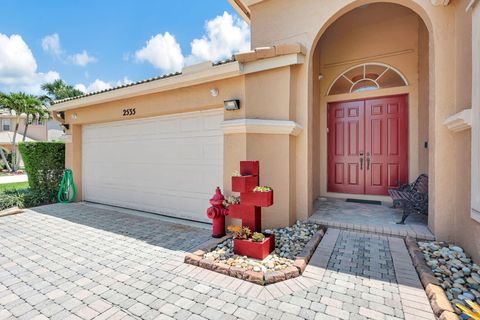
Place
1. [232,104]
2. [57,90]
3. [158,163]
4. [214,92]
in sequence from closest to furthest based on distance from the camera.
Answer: [232,104]
[214,92]
[158,163]
[57,90]

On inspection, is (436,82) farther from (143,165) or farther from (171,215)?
(143,165)

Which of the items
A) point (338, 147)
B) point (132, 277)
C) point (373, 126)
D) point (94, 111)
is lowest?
point (132, 277)

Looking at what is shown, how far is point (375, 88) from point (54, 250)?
8.86 m

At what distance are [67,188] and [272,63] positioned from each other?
9.02 meters

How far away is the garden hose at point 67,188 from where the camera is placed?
893 centimetres

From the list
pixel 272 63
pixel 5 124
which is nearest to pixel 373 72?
pixel 272 63

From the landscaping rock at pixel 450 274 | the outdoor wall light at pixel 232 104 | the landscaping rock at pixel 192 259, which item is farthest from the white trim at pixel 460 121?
the landscaping rock at pixel 192 259

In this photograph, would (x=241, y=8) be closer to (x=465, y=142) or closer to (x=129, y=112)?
(x=129, y=112)

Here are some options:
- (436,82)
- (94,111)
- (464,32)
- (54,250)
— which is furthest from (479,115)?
(94,111)

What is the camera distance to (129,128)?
7699 millimetres

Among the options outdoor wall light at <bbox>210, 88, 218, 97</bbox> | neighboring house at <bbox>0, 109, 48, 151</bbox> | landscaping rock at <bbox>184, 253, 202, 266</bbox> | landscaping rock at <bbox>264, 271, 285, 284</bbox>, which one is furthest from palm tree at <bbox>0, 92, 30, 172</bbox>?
landscaping rock at <bbox>264, 271, 285, 284</bbox>

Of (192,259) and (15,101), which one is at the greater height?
(15,101)

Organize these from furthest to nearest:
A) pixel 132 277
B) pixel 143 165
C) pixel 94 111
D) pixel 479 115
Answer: pixel 94 111
pixel 143 165
pixel 132 277
pixel 479 115

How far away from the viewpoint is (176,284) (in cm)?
332
